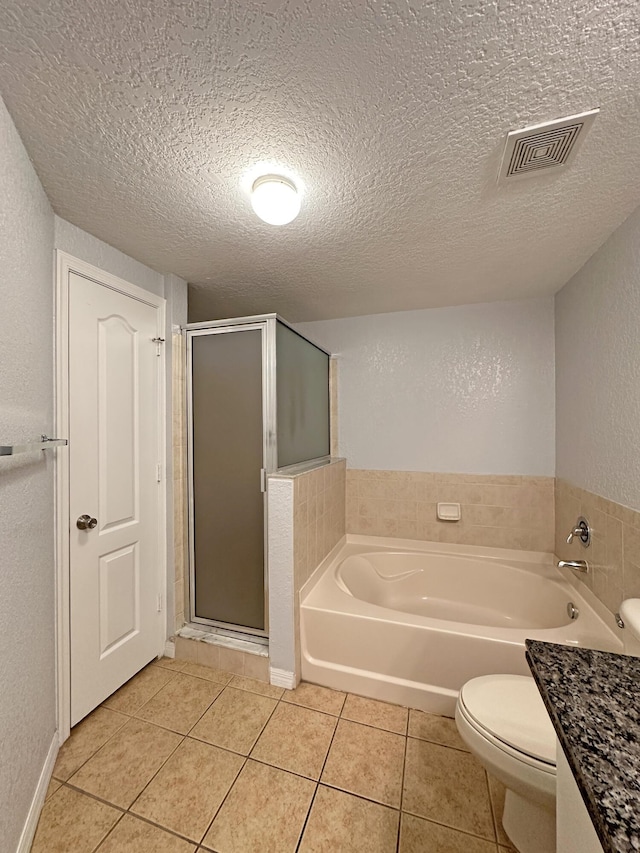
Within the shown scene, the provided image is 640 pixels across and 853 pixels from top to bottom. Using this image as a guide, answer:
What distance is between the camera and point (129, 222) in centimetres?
154

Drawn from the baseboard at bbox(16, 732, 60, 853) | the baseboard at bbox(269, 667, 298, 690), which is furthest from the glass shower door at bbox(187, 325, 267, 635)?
the baseboard at bbox(16, 732, 60, 853)

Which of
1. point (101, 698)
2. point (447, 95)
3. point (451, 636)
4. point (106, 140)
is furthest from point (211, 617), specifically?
point (447, 95)

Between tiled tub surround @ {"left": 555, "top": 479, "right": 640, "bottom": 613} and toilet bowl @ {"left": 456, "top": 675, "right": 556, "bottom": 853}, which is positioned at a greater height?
tiled tub surround @ {"left": 555, "top": 479, "right": 640, "bottom": 613}

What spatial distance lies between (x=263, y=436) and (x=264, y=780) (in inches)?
57.1

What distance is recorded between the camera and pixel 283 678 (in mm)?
1828

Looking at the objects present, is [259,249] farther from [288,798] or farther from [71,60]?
[288,798]

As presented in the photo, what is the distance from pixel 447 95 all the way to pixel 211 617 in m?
2.57

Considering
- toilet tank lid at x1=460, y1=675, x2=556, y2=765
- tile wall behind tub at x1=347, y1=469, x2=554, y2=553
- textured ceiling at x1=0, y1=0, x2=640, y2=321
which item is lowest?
toilet tank lid at x1=460, y1=675, x2=556, y2=765

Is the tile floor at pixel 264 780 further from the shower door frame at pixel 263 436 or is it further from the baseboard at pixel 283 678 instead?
the shower door frame at pixel 263 436

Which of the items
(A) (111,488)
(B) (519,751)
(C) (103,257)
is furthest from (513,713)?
(C) (103,257)

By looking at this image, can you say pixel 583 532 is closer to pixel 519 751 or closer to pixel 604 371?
pixel 604 371

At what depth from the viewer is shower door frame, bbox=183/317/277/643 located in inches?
75.4

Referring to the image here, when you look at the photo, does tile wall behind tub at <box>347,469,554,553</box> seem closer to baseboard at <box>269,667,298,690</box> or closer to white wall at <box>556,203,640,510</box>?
white wall at <box>556,203,640,510</box>

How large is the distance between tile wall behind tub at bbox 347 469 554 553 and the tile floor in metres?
1.24
